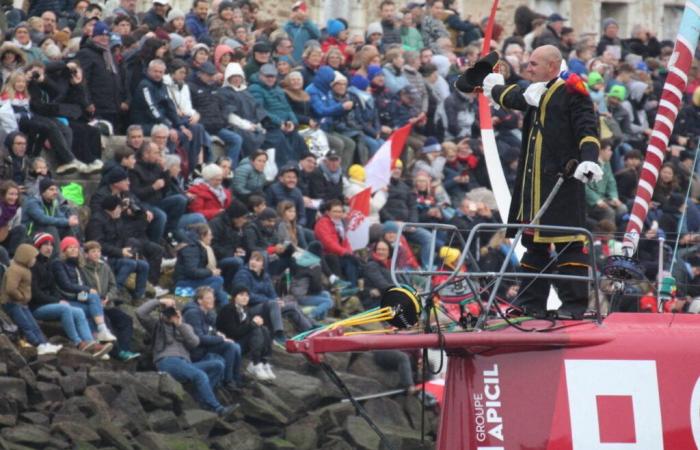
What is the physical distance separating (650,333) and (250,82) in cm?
1240

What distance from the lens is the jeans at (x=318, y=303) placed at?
20.3 m

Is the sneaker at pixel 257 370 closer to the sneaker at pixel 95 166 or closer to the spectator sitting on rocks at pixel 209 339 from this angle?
the spectator sitting on rocks at pixel 209 339

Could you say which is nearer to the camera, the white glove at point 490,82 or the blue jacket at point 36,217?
the white glove at point 490,82

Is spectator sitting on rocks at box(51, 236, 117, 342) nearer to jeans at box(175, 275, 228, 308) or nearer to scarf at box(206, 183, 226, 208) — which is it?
jeans at box(175, 275, 228, 308)

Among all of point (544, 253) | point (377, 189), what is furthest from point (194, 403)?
point (544, 253)

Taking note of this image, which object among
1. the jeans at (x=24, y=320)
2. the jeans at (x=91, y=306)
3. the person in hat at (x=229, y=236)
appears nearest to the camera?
the jeans at (x=24, y=320)

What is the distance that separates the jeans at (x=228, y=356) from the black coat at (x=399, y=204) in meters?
4.27

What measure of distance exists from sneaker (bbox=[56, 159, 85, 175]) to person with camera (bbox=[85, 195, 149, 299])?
96 cm

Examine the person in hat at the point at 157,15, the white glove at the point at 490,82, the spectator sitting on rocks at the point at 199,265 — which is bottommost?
the spectator sitting on rocks at the point at 199,265

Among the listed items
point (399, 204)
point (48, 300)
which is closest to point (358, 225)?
point (399, 204)

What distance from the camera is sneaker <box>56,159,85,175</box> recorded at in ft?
63.5

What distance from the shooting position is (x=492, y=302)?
35.2 feet

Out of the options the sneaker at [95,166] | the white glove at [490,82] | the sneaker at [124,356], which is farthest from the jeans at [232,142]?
the white glove at [490,82]

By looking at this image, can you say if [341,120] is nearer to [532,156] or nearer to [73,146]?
[73,146]
